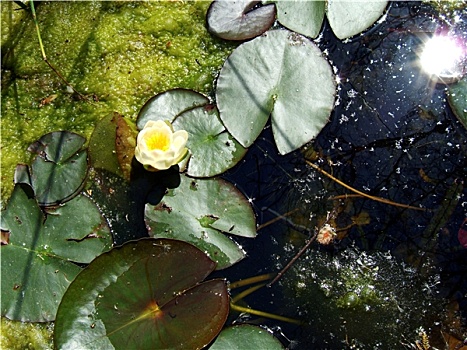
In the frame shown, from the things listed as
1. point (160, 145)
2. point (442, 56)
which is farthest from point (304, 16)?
point (160, 145)

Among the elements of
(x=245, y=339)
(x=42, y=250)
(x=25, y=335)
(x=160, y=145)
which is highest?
(x=160, y=145)

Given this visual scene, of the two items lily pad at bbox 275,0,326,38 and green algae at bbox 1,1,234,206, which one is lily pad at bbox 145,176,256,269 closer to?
green algae at bbox 1,1,234,206

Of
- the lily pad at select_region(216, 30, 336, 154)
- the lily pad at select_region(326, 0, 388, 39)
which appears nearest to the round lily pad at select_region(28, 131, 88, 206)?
the lily pad at select_region(216, 30, 336, 154)

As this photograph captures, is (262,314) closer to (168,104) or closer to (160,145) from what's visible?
(160,145)

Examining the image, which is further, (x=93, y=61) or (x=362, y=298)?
(x=93, y=61)

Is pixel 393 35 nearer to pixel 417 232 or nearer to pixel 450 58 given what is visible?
pixel 450 58

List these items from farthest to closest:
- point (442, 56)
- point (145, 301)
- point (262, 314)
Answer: point (442, 56) → point (262, 314) → point (145, 301)
